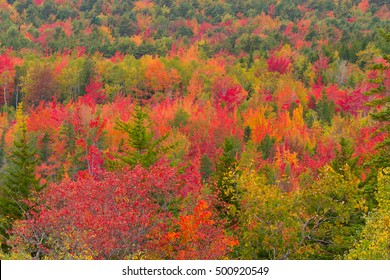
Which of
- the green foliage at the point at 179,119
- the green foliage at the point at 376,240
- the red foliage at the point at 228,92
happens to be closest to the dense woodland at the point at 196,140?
the green foliage at the point at 376,240

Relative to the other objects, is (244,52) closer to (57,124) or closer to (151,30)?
(151,30)

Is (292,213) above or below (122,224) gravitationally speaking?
below

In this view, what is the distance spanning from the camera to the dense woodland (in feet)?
66.6

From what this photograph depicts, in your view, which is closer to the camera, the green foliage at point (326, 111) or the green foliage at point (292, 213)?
the green foliage at point (292, 213)

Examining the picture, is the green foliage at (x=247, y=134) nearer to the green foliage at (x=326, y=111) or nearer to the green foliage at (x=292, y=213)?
the green foliage at (x=326, y=111)

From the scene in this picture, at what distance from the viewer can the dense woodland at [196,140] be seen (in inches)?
800

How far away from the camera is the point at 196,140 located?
7919 cm

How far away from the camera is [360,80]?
11738cm

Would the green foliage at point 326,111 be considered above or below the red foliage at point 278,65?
above

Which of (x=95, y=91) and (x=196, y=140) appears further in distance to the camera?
(x=95, y=91)

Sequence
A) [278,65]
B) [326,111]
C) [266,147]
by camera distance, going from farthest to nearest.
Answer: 1. [278,65]
2. [326,111]
3. [266,147]

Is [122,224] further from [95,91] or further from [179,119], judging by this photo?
[95,91]

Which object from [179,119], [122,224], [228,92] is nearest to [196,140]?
[179,119]

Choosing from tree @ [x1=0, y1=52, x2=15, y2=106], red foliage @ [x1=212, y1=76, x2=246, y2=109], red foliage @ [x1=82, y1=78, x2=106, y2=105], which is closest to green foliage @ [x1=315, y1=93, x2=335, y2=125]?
red foliage @ [x1=212, y1=76, x2=246, y2=109]
